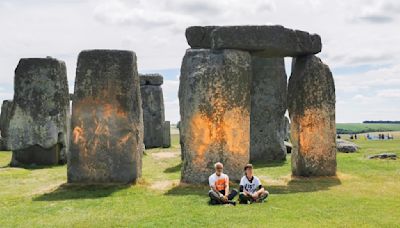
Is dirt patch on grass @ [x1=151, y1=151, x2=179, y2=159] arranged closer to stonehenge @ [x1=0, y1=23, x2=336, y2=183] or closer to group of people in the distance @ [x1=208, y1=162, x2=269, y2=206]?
stonehenge @ [x1=0, y1=23, x2=336, y2=183]

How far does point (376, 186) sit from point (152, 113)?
19.8 m

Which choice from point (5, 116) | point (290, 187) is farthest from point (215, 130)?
point (5, 116)

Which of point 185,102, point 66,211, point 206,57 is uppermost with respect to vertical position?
point 206,57

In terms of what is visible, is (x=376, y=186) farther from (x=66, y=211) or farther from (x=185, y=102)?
(x=66, y=211)

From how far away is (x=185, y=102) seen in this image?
1548 cm

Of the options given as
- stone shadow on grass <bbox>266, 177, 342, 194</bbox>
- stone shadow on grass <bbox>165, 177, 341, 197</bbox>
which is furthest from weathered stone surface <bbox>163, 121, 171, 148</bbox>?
stone shadow on grass <bbox>165, 177, 341, 197</bbox>

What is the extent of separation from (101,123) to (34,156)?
8.81 metres

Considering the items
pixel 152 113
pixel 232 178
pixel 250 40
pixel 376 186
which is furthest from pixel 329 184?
pixel 152 113

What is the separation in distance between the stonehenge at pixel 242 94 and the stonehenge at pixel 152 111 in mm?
16530

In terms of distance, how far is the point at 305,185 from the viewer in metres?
15.9

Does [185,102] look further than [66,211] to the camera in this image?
Yes

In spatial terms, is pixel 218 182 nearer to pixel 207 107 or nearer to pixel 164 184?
pixel 207 107

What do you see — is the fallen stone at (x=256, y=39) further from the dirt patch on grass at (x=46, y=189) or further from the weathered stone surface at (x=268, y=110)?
the weathered stone surface at (x=268, y=110)


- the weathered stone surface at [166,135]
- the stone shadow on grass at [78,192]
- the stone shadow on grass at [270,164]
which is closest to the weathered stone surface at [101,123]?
the stone shadow on grass at [78,192]
